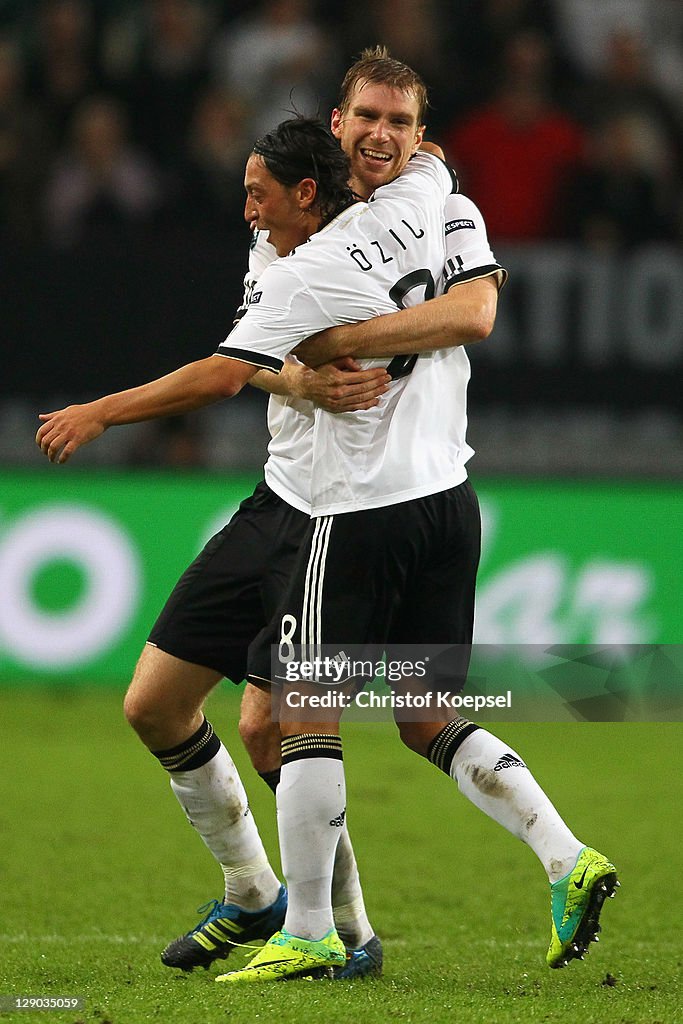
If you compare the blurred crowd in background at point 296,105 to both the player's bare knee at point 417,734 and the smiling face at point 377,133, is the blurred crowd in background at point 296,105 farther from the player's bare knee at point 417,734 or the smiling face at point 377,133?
the player's bare knee at point 417,734

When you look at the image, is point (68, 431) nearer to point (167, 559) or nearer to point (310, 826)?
point (310, 826)

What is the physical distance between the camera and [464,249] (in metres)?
3.87

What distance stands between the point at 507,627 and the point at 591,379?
1942 millimetres

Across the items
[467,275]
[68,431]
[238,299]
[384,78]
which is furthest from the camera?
[238,299]

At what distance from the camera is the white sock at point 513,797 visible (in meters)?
3.62

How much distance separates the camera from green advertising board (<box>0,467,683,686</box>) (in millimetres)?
8125

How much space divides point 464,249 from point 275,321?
0.59 meters

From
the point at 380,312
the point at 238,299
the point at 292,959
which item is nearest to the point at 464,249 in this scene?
the point at 380,312

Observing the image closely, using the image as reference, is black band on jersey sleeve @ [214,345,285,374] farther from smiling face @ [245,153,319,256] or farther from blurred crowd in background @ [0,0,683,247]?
blurred crowd in background @ [0,0,683,247]

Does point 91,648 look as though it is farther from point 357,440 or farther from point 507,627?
point 357,440

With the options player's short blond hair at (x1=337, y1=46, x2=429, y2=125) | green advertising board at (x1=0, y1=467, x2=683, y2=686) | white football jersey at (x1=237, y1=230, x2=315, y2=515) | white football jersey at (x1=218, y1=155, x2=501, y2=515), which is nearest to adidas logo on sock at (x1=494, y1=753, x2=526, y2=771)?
white football jersey at (x1=218, y1=155, x2=501, y2=515)

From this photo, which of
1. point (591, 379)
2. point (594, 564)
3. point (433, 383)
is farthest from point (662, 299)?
point (433, 383)

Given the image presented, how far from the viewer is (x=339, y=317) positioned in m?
3.63

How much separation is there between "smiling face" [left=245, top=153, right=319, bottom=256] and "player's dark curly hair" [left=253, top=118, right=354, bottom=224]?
2 centimetres
